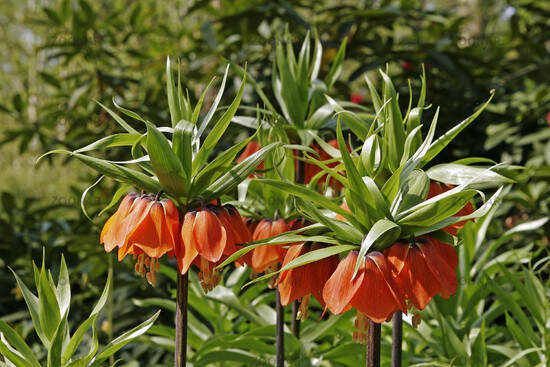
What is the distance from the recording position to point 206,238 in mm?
798

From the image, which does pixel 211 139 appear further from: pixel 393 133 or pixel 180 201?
pixel 393 133

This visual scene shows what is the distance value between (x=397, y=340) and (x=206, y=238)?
338 mm

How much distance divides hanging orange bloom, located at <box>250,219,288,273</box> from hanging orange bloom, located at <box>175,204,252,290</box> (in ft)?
0.44

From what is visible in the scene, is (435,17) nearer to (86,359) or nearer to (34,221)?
(34,221)

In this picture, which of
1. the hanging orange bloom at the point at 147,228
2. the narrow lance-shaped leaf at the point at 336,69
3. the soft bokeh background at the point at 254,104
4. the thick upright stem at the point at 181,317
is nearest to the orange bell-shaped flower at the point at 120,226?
the hanging orange bloom at the point at 147,228

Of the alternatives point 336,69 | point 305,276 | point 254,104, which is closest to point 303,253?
point 305,276

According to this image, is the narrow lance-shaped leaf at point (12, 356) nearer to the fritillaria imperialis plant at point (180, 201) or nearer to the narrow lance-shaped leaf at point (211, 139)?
the fritillaria imperialis plant at point (180, 201)

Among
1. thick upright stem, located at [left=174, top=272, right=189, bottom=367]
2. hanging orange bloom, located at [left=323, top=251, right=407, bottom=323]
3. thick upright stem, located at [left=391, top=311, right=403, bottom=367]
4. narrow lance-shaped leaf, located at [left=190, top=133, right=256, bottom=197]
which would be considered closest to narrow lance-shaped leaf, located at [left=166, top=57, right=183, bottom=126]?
narrow lance-shaped leaf, located at [left=190, top=133, right=256, bottom=197]

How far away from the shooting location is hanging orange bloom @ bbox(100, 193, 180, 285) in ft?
2.59

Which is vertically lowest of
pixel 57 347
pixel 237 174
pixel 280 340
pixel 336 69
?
pixel 280 340

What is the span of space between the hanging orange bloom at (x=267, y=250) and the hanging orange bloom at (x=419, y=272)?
27cm

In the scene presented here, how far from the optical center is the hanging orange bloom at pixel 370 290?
0.72 metres

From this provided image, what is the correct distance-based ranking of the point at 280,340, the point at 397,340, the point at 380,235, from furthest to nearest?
the point at 280,340 → the point at 397,340 → the point at 380,235

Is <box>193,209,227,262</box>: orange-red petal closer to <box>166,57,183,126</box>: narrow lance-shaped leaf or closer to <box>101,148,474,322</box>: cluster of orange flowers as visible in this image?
<box>101,148,474,322</box>: cluster of orange flowers
